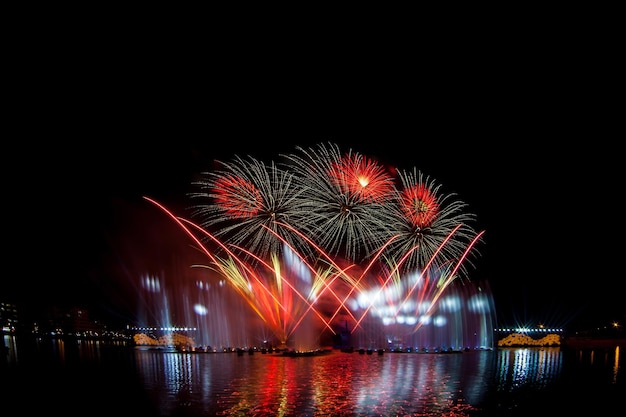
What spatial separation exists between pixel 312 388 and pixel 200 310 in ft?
106

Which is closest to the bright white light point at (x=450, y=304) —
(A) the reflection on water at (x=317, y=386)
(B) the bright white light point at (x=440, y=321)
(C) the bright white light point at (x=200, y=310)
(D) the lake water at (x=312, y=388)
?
(B) the bright white light point at (x=440, y=321)

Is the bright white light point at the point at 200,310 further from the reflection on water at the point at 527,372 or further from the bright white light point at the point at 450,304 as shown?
the reflection on water at the point at 527,372

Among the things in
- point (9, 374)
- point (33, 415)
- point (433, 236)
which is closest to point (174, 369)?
point (9, 374)

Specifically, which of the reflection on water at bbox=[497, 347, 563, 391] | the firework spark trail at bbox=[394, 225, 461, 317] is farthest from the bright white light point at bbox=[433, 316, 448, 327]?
the reflection on water at bbox=[497, 347, 563, 391]

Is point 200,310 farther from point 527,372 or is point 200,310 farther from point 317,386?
point 317,386

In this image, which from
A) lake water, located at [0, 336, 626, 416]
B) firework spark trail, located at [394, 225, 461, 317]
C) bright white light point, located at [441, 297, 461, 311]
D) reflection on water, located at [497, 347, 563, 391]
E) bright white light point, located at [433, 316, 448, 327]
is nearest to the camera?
lake water, located at [0, 336, 626, 416]

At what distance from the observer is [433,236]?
34.6 meters

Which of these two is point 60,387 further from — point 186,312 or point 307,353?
point 186,312

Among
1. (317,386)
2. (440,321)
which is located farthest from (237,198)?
(440,321)

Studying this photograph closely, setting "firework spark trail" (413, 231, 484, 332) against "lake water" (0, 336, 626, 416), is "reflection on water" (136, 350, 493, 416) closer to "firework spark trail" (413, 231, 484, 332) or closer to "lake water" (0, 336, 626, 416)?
"lake water" (0, 336, 626, 416)

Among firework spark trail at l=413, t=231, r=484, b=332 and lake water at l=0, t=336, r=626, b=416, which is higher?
firework spark trail at l=413, t=231, r=484, b=332

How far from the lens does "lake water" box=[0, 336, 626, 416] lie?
1567 cm

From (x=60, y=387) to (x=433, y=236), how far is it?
886 inches

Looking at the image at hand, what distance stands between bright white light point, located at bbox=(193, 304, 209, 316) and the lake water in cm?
1938
